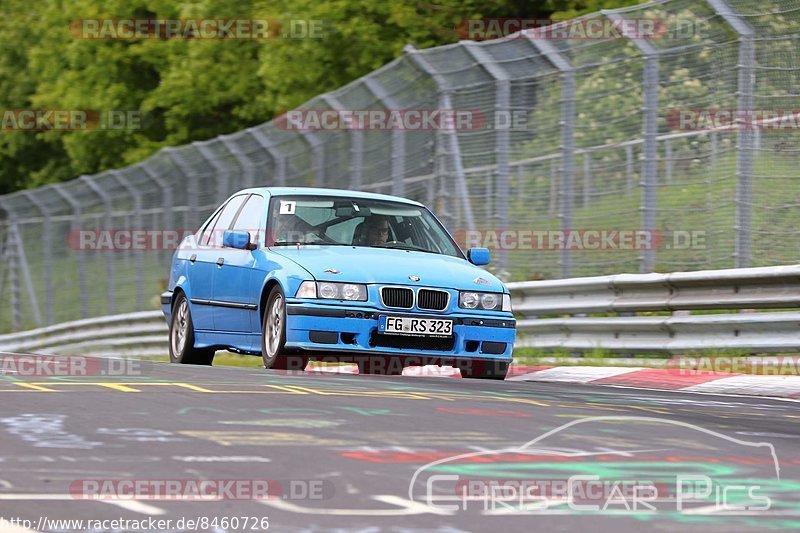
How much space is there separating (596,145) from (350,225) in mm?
3267

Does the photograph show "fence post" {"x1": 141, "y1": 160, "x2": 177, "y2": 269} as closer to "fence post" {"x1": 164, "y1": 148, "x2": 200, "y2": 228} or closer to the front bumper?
"fence post" {"x1": 164, "y1": 148, "x2": 200, "y2": 228}

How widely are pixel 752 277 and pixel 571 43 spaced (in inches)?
138

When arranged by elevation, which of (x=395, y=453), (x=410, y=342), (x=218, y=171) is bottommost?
(x=395, y=453)

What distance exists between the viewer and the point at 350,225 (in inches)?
511

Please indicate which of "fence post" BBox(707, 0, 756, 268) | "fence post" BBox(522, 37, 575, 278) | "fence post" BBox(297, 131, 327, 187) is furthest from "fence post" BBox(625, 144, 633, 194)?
"fence post" BBox(297, 131, 327, 187)

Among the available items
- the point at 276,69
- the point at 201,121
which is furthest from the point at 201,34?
the point at 276,69

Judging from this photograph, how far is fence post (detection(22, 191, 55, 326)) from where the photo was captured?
1177 inches

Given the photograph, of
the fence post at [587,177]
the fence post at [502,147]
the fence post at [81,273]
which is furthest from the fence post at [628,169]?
the fence post at [81,273]

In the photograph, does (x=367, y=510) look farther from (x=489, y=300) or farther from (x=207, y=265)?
(x=207, y=265)

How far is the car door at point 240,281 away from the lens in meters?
12.7

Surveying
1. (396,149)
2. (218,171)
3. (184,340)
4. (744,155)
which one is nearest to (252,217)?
(184,340)

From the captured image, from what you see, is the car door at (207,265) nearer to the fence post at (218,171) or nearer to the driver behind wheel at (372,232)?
the driver behind wheel at (372,232)

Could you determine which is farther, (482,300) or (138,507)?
(482,300)

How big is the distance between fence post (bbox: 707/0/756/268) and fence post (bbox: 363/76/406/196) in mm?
5193
